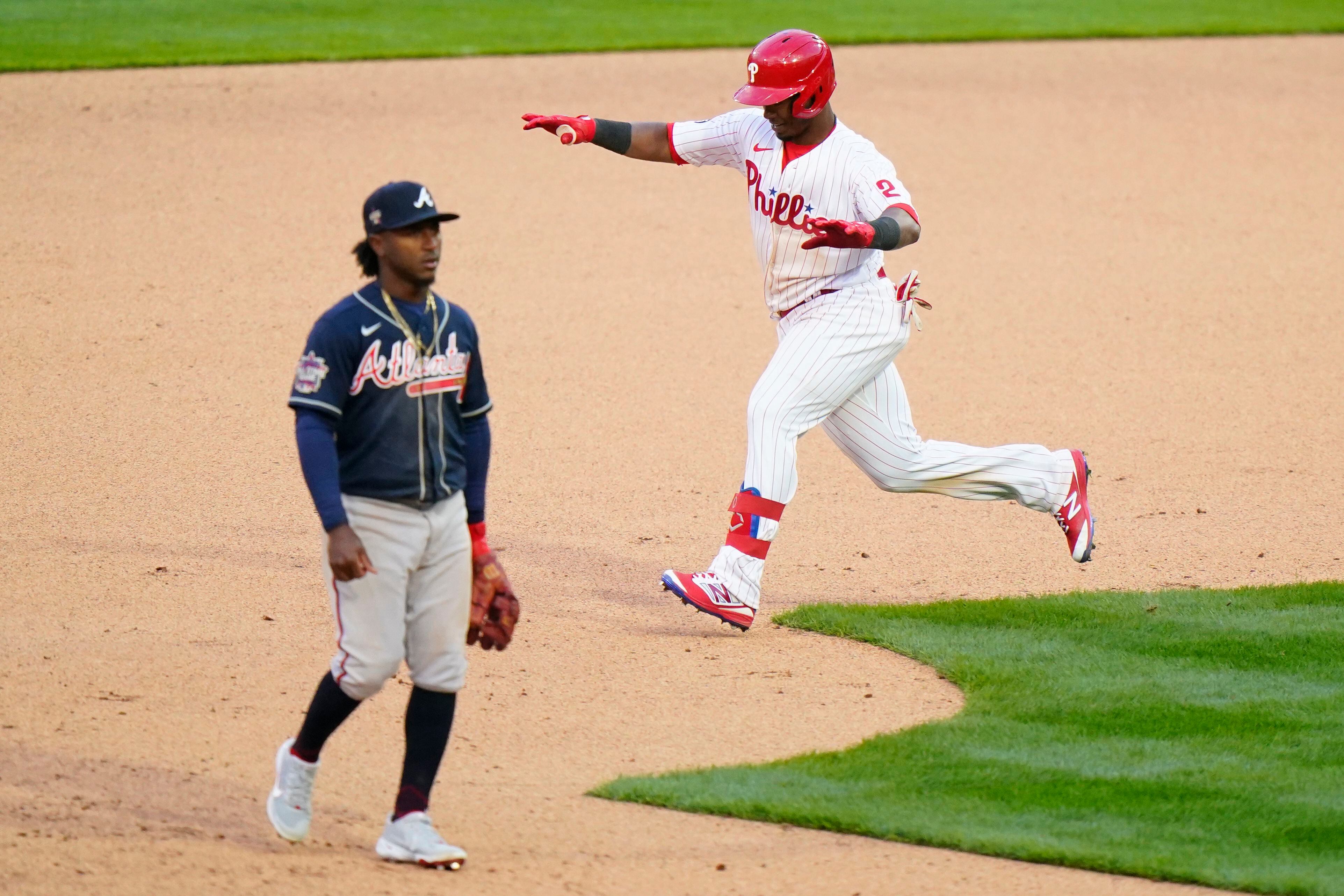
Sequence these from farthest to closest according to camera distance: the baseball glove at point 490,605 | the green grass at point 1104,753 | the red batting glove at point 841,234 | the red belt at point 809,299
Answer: the red belt at point 809,299, the red batting glove at point 841,234, the green grass at point 1104,753, the baseball glove at point 490,605

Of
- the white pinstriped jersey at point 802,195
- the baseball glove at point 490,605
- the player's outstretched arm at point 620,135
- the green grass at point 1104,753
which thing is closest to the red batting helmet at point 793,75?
the white pinstriped jersey at point 802,195

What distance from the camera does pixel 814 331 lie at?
5.87m

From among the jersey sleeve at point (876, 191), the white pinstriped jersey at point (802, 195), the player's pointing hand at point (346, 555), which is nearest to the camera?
the player's pointing hand at point (346, 555)

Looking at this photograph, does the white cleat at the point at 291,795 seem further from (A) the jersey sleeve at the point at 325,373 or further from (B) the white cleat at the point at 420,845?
(A) the jersey sleeve at the point at 325,373

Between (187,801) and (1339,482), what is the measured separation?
17.9ft

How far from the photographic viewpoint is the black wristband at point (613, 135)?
6.24 meters

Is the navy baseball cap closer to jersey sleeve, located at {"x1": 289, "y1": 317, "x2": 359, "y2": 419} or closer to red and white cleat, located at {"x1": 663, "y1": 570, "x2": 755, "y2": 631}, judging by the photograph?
jersey sleeve, located at {"x1": 289, "y1": 317, "x2": 359, "y2": 419}

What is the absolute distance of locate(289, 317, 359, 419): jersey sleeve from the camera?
392 cm

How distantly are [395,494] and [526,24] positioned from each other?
1349cm

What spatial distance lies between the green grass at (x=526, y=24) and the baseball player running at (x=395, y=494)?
1103 centimetres

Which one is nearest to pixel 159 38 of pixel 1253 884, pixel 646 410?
pixel 646 410

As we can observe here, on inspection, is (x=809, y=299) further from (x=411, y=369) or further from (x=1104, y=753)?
(x=411, y=369)

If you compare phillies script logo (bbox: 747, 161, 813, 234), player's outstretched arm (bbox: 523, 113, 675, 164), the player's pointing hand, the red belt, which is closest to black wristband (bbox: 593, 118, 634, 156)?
player's outstretched arm (bbox: 523, 113, 675, 164)

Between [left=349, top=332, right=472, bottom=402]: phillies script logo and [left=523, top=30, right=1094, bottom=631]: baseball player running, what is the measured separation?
6.22ft
